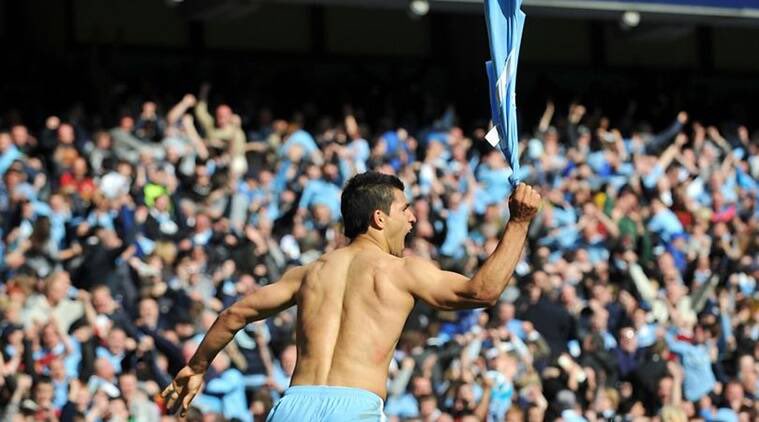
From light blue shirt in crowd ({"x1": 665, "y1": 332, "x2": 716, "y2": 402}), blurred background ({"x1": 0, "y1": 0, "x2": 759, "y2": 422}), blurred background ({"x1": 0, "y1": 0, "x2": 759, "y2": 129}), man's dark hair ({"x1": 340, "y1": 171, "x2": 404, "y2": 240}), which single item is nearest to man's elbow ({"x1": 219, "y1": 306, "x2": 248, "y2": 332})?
man's dark hair ({"x1": 340, "y1": 171, "x2": 404, "y2": 240})

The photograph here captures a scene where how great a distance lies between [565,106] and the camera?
2316 cm

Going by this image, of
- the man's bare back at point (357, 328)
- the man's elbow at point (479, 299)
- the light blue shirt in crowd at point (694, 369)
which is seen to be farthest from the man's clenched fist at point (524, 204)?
the light blue shirt in crowd at point (694, 369)

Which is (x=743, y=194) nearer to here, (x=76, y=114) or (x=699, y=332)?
(x=699, y=332)

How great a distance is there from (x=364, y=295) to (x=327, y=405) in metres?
0.48

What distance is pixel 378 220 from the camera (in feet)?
24.1

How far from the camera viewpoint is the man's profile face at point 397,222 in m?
7.36

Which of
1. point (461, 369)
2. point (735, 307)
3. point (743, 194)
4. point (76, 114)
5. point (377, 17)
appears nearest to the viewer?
point (461, 369)

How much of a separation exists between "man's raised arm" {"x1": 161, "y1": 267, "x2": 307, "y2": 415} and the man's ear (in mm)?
366

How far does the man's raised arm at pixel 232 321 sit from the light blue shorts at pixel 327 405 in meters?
0.47

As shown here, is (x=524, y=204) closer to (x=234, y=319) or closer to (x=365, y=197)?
(x=365, y=197)

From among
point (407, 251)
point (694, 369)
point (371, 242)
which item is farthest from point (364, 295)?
point (694, 369)

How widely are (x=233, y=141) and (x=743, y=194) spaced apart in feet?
21.5

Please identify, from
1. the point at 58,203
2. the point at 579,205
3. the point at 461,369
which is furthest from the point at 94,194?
the point at 579,205

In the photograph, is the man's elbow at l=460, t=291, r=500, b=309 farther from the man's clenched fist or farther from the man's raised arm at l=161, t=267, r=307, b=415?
the man's raised arm at l=161, t=267, r=307, b=415
